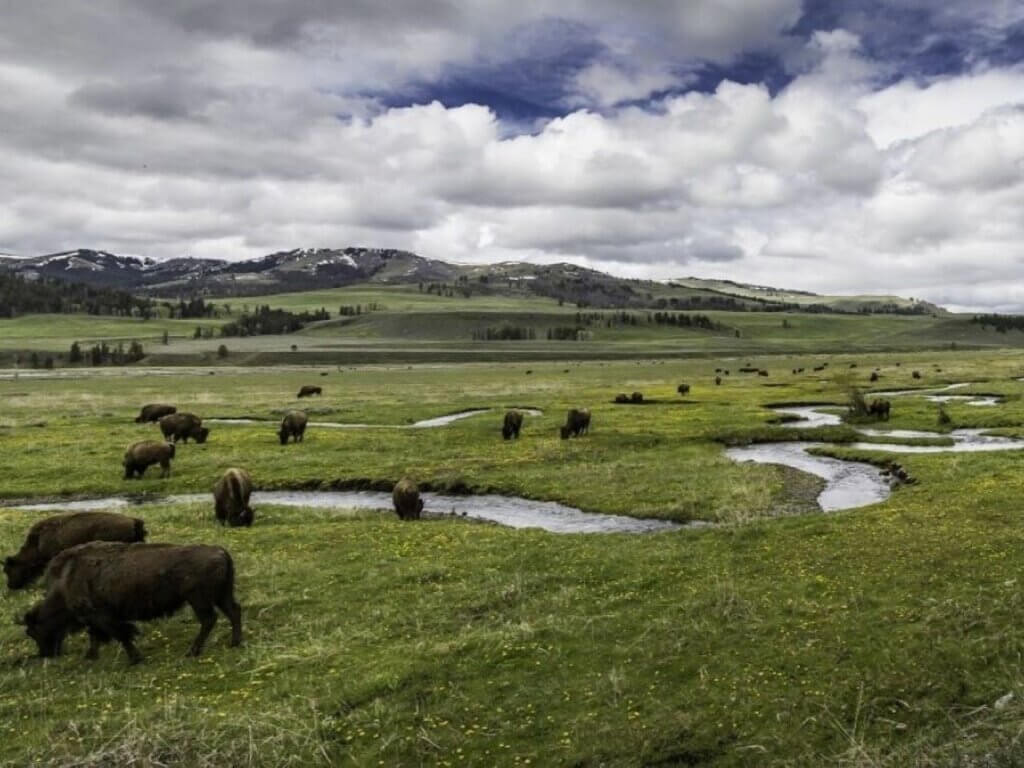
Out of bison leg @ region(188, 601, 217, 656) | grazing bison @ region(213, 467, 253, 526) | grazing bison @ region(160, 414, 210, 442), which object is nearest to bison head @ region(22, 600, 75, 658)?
bison leg @ region(188, 601, 217, 656)

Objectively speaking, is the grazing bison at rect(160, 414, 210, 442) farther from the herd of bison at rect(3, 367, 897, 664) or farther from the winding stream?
the herd of bison at rect(3, 367, 897, 664)

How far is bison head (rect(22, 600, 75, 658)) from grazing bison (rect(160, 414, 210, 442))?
112ft

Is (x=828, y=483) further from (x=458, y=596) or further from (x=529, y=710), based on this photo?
(x=529, y=710)

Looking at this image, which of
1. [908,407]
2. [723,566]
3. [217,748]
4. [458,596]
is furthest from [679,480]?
[908,407]

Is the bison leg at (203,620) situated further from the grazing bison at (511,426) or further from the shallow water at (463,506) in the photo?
the grazing bison at (511,426)

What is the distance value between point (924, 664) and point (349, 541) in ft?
53.4

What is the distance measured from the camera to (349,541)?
23.1 m

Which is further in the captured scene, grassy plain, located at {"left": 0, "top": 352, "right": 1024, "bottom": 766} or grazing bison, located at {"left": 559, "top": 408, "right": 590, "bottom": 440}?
grazing bison, located at {"left": 559, "top": 408, "right": 590, "bottom": 440}

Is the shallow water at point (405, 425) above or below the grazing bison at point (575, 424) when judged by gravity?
below

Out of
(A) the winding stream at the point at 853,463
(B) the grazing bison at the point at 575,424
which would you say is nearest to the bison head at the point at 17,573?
(A) the winding stream at the point at 853,463

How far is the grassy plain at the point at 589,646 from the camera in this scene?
9.95 m

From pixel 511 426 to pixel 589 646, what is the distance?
110 ft

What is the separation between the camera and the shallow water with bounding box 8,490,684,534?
2669 centimetres

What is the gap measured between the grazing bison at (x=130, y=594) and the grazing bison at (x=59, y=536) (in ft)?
15.9
